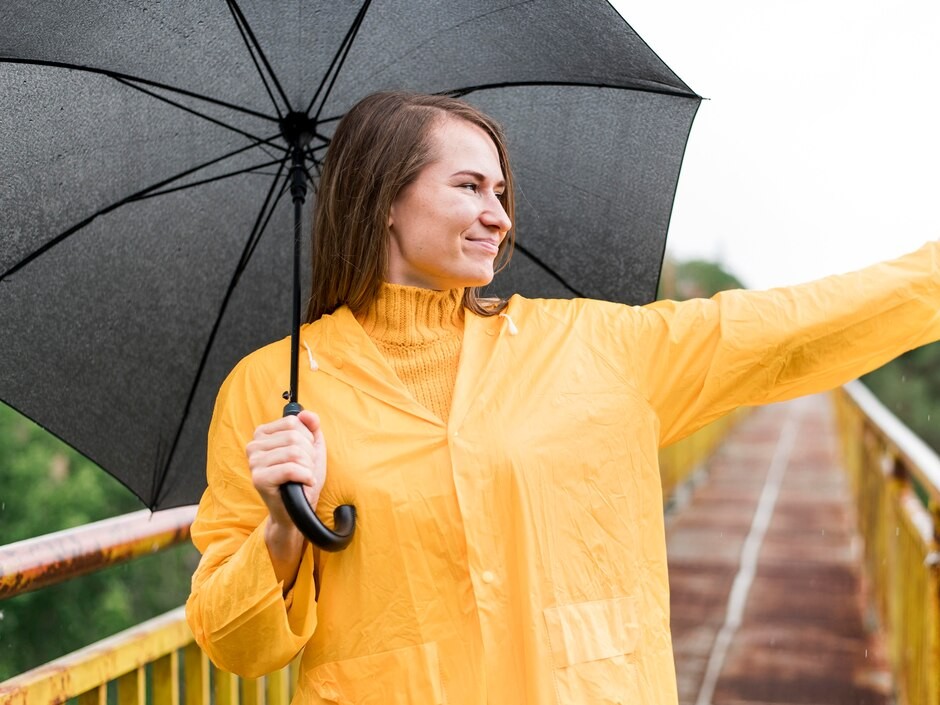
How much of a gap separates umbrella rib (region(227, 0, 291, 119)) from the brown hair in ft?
0.60

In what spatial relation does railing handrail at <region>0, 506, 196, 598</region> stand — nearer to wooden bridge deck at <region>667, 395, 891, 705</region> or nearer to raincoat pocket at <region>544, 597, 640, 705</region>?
raincoat pocket at <region>544, 597, 640, 705</region>

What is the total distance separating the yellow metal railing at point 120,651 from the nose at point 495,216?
1.00 m

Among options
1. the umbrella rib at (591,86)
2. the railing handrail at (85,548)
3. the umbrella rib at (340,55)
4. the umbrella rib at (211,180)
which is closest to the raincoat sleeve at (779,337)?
the umbrella rib at (591,86)

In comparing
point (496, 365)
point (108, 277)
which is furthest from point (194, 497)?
A: point (496, 365)

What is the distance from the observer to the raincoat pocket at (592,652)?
1724mm

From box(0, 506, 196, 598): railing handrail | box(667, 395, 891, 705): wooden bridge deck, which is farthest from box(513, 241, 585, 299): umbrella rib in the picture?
box(667, 395, 891, 705): wooden bridge deck

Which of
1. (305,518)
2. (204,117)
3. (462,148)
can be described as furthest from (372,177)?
(305,518)

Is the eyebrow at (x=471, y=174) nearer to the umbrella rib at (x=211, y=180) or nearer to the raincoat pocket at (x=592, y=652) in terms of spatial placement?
the umbrella rib at (x=211, y=180)

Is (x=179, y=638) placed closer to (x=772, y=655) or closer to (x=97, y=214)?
(x=97, y=214)

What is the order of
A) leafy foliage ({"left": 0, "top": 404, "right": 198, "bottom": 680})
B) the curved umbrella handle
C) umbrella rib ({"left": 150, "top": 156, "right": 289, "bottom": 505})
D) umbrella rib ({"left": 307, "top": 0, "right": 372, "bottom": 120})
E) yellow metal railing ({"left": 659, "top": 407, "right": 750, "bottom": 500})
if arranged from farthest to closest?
leafy foliage ({"left": 0, "top": 404, "right": 198, "bottom": 680}), yellow metal railing ({"left": 659, "top": 407, "right": 750, "bottom": 500}), umbrella rib ({"left": 150, "top": 156, "right": 289, "bottom": 505}), umbrella rib ({"left": 307, "top": 0, "right": 372, "bottom": 120}), the curved umbrella handle

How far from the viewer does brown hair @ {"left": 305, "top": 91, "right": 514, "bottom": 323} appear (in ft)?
6.47

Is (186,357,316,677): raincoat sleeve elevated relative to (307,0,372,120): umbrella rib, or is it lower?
lower

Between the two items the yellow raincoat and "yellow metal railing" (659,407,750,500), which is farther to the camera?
"yellow metal railing" (659,407,750,500)

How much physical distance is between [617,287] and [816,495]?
28.5 ft
